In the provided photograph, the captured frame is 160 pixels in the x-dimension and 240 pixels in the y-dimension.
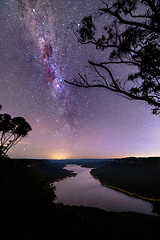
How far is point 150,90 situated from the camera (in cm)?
732

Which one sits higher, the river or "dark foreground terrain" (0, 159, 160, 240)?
"dark foreground terrain" (0, 159, 160, 240)

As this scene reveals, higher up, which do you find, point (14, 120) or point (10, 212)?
point (14, 120)

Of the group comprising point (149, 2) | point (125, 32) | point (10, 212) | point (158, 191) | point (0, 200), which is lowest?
point (158, 191)

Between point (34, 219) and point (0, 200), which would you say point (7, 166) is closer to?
point (0, 200)

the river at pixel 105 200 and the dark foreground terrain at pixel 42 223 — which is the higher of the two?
the dark foreground terrain at pixel 42 223

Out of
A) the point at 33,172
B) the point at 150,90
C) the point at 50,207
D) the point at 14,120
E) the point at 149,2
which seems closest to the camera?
the point at 149,2

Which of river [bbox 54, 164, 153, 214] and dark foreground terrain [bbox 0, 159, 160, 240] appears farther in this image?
river [bbox 54, 164, 153, 214]

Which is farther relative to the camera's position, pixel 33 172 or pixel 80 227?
pixel 33 172

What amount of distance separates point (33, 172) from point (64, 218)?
18.5 ft

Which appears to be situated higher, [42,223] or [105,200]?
[42,223]

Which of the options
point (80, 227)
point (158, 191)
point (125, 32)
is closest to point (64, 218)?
point (80, 227)

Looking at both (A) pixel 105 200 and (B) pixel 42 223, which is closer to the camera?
(B) pixel 42 223

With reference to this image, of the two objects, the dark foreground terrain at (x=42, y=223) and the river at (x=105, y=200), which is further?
the river at (x=105, y=200)

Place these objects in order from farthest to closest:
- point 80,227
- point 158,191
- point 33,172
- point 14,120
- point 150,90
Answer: point 158,191 → point 14,120 → point 33,172 → point 150,90 → point 80,227
